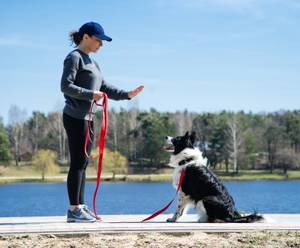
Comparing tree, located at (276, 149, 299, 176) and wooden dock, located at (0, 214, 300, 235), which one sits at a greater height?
tree, located at (276, 149, 299, 176)

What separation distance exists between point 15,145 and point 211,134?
25262 millimetres

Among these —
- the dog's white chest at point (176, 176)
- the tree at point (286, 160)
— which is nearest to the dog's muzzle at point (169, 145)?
the dog's white chest at point (176, 176)

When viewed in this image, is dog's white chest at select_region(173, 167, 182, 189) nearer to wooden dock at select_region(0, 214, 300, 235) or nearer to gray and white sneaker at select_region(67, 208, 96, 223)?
wooden dock at select_region(0, 214, 300, 235)

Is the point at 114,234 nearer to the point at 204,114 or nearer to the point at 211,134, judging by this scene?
the point at 211,134

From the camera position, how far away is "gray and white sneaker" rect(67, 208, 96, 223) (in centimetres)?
665

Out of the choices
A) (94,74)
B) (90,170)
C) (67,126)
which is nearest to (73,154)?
(67,126)

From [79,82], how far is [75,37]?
2.02 feet

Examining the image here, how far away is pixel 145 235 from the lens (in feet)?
19.1

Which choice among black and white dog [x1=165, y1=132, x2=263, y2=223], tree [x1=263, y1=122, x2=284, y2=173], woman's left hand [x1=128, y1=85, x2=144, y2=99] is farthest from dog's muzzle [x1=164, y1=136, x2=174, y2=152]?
tree [x1=263, y1=122, x2=284, y2=173]

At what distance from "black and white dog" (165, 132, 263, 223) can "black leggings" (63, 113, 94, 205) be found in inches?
52.1

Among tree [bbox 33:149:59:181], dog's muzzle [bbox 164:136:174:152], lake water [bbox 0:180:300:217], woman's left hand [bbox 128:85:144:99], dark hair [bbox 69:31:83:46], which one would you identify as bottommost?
lake water [bbox 0:180:300:217]

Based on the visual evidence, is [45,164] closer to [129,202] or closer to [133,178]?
[133,178]

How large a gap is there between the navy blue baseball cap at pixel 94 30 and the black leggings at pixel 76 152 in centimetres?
102

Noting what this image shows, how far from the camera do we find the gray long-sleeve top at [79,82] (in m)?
6.41
